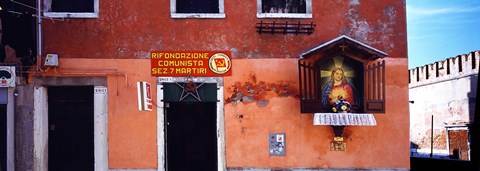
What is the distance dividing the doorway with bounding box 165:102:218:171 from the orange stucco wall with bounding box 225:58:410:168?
0.62m

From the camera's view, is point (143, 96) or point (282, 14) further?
point (282, 14)

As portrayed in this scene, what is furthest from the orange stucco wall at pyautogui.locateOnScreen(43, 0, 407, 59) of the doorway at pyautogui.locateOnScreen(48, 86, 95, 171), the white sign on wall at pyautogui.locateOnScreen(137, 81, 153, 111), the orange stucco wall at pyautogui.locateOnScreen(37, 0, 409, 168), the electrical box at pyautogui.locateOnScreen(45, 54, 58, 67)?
the white sign on wall at pyautogui.locateOnScreen(137, 81, 153, 111)

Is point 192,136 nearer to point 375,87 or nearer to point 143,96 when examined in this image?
point 143,96

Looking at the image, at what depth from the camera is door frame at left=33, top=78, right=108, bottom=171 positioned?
10.4 metres

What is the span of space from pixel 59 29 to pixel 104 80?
4.81 ft

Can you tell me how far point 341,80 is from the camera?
10469mm

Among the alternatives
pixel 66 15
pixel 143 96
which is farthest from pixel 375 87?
pixel 66 15

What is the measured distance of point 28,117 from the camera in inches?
407

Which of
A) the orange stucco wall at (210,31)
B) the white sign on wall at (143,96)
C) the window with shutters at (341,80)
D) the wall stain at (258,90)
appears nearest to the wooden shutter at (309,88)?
the window with shutters at (341,80)

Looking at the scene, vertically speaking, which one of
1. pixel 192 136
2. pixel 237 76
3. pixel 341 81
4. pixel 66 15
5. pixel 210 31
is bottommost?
pixel 192 136

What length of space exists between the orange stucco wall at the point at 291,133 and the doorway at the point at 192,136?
0.62m

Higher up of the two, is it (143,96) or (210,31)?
(210,31)

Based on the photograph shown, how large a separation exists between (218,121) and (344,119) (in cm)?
266

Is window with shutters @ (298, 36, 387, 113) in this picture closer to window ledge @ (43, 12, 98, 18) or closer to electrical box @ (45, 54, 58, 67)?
window ledge @ (43, 12, 98, 18)
